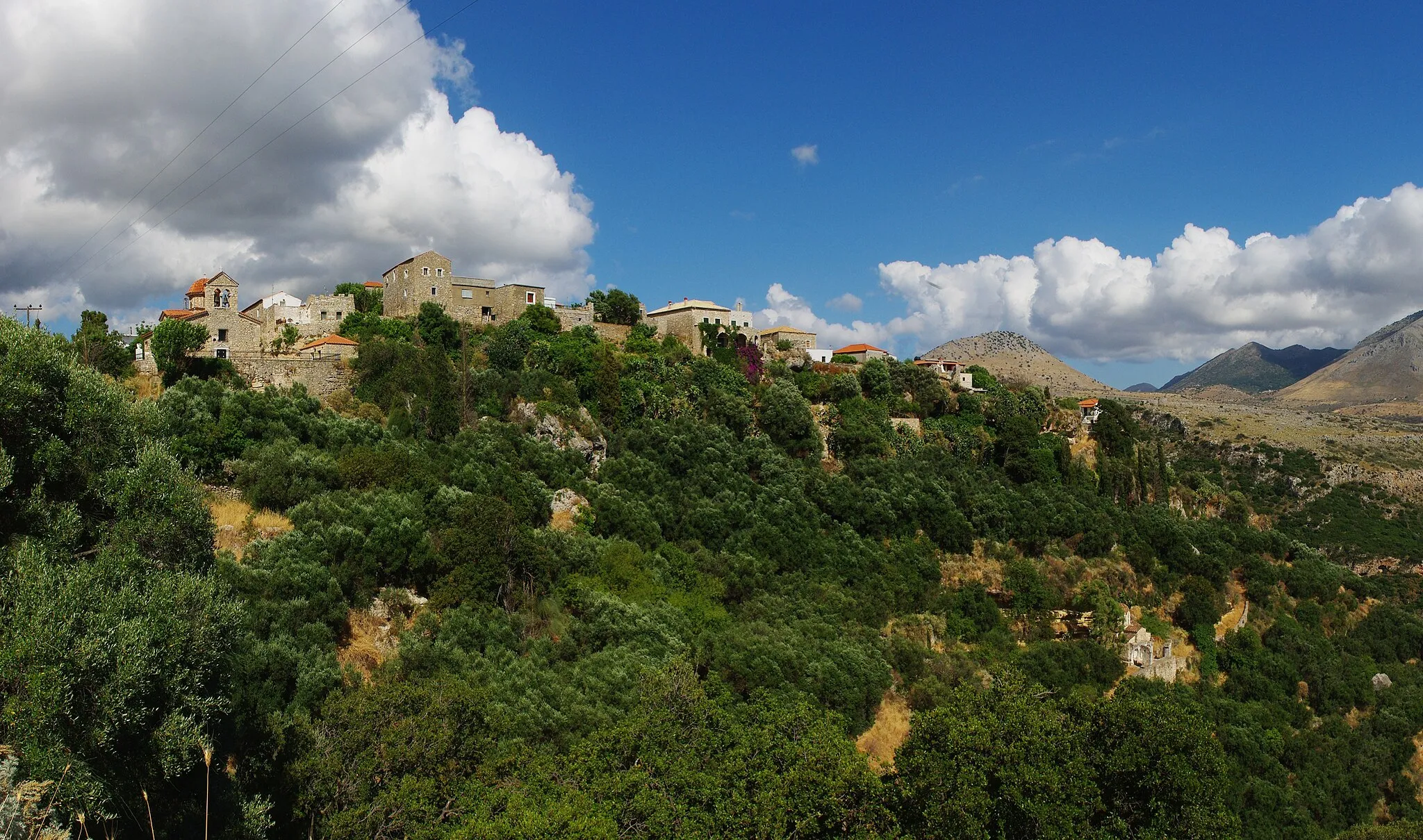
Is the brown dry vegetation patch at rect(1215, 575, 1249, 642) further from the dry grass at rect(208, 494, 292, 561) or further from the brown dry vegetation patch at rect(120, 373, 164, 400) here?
the brown dry vegetation patch at rect(120, 373, 164, 400)

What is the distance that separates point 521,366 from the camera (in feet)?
113

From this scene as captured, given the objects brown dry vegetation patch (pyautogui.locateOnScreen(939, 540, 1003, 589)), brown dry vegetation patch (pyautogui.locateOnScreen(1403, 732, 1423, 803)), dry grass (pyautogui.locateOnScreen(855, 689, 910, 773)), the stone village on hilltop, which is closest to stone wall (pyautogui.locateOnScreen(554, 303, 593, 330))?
the stone village on hilltop

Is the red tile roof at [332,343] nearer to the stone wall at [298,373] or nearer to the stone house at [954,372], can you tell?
the stone wall at [298,373]

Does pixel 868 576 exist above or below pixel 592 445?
below

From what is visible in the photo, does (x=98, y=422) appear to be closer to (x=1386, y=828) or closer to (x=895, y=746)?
(x=895, y=746)

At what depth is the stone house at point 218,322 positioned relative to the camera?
29375 mm

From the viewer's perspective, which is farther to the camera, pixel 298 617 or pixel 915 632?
pixel 915 632

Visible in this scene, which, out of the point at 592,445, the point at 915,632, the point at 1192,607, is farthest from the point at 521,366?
the point at 1192,607

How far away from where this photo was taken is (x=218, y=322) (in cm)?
3153

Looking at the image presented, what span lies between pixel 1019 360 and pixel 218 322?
122895mm

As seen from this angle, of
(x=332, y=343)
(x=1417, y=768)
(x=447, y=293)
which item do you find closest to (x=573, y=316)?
(x=447, y=293)

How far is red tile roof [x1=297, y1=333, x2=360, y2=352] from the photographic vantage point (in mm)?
32188

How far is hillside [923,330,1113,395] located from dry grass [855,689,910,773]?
9473cm

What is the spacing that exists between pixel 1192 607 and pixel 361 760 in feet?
113
